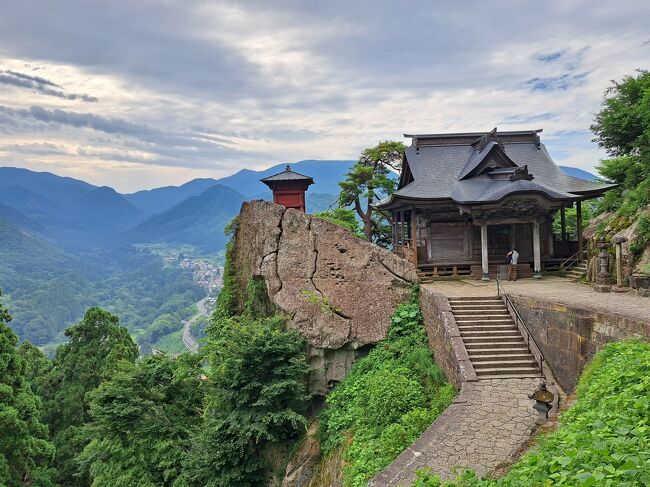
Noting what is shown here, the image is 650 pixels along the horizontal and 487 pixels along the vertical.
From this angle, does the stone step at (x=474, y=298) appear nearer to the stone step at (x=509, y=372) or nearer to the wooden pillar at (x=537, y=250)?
the stone step at (x=509, y=372)

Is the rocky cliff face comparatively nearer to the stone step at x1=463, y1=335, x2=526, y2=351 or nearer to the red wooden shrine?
the stone step at x1=463, y1=335, x2=526, y2=351

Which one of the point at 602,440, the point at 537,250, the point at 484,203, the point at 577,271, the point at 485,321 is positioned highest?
the point at 484,203

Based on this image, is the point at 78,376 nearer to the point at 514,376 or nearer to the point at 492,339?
the point at 492,339

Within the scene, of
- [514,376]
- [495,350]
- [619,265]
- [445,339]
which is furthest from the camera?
[619,265]

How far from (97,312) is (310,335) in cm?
1506

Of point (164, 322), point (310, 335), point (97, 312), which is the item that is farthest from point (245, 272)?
point (164, 322)

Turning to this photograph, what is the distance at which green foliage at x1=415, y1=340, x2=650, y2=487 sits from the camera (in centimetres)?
383

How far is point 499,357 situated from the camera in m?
11.2

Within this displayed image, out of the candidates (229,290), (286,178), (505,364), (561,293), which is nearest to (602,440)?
(505,364)

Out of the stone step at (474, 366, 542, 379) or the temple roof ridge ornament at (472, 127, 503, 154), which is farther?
the temple roof ridge ornament at (472, 127, 503, 154)

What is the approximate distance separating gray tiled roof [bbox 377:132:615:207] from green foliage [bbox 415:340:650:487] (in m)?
11.4

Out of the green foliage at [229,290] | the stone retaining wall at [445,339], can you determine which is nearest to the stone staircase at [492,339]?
the stone retaining wall at [445,339]

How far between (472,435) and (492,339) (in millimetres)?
4657

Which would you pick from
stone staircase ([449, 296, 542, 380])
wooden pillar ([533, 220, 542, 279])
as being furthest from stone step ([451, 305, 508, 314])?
wooden pillar ([533, 220, 542, 279])
